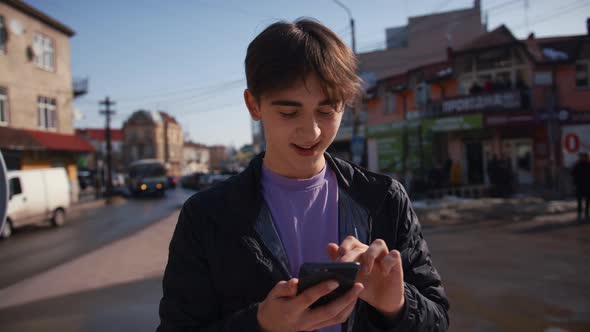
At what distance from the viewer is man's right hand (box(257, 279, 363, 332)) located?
1.09 m

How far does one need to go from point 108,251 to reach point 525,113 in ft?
62.4

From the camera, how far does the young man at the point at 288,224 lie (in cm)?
135

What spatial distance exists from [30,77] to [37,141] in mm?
4055

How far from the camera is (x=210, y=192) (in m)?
1.51

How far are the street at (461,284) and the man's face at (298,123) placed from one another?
398 centimetres

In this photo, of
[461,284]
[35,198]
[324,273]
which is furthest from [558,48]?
[324,273]

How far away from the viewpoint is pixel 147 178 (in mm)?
35312

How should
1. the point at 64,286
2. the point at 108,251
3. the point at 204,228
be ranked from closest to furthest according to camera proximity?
the point at 204,228
the point at 64,286
the point at 108,251

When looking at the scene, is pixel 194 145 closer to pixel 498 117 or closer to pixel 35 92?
pixel 35 92

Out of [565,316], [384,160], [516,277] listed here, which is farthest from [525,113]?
[565,316]

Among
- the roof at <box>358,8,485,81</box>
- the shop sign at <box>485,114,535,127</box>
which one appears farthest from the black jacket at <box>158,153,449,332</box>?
the roof at <box>358,8,485,81</box>

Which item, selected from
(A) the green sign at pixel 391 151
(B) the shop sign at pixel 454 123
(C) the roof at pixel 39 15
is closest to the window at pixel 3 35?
(C) the roof at pixel 39 15

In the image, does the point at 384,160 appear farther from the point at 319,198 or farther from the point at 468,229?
the point at 319,198

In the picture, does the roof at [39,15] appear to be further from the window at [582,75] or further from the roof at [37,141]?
the window at [582,75]
